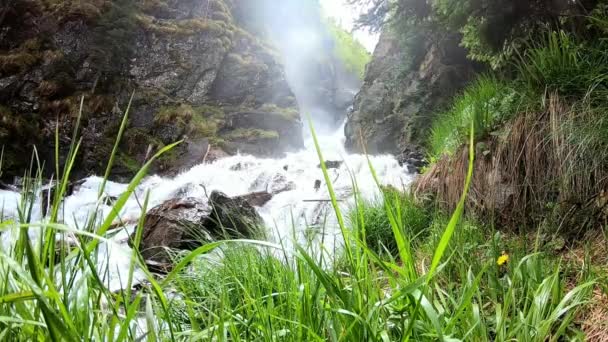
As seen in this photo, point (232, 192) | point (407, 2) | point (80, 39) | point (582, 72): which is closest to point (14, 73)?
point (80, 39)

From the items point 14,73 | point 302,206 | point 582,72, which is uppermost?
point 14,73

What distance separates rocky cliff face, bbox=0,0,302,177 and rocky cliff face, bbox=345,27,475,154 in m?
3.29

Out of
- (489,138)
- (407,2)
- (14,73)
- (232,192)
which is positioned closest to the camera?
(489,138)

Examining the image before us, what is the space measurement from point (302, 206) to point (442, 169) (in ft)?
9.82

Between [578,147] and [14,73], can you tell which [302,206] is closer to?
[578,147]

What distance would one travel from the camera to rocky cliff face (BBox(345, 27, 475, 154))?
8328mm

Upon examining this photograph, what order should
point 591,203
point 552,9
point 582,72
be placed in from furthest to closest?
point 552,9 → point 582,72 → point 591,203

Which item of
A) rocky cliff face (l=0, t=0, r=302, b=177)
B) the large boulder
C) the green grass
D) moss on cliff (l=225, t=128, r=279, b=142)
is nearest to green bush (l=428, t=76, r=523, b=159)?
the green grass

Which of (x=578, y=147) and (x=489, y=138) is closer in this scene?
(x=578, y=147)

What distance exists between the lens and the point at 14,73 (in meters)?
11.3

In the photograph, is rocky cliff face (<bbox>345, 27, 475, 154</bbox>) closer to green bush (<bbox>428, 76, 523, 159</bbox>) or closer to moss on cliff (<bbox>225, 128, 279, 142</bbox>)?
moss on cliff (<bbox>225, 128, 279, 142</bbox>)

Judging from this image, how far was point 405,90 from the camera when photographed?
977 cm

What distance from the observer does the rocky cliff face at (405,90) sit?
27.3 ft

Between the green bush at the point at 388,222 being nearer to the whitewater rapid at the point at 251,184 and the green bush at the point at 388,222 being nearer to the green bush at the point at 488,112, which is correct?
the green bush at the point at 488,112
